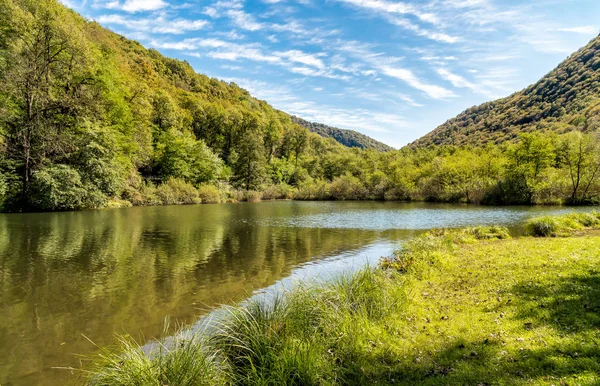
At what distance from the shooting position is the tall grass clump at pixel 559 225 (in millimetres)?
16469

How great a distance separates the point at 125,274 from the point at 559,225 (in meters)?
21.8

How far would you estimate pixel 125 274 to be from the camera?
39.4 ft

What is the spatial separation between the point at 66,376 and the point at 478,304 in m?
8.32

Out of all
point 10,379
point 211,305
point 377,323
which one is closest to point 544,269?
point 377,323

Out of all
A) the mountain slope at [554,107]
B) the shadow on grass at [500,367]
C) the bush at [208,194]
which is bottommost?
the shadow on grass at [500,367]

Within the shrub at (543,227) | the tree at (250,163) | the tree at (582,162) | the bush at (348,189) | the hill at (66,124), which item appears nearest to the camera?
the shrub at (543,227)

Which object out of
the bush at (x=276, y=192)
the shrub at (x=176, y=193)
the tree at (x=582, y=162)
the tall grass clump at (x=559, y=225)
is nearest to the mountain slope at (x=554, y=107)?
the tree at (x=582, y=162)

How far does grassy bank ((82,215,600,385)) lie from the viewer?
425 cm

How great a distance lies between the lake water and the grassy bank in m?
1.59

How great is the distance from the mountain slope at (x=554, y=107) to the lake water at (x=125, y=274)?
80.0 meters

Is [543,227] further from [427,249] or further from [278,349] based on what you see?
[278,349]

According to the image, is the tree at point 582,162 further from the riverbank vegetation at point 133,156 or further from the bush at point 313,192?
the bush at point 313,192

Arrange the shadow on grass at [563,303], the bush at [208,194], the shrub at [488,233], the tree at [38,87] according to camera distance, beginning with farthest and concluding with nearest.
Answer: the bush at [208,194] < the tree at [38,87] < the shrub at [488,233] < the shadow on grass at [563,303]

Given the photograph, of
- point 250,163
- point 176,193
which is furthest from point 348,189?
point 176,193
